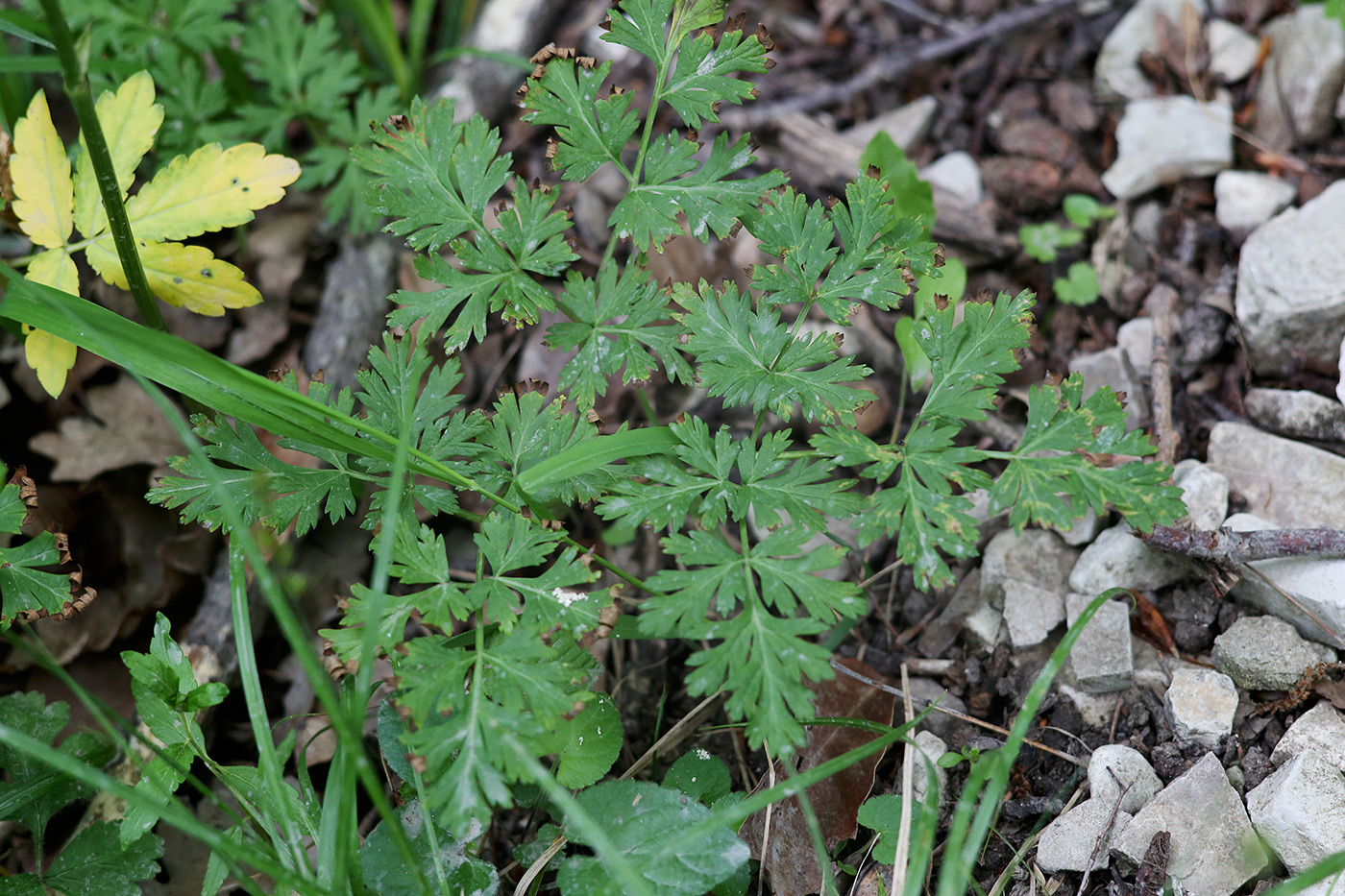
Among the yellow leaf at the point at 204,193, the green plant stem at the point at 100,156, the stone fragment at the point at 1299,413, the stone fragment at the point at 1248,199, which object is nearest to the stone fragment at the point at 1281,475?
the stone fragment at the point at 1299,413

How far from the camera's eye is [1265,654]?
6.73 ft

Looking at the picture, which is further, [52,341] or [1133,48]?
[1133,48]

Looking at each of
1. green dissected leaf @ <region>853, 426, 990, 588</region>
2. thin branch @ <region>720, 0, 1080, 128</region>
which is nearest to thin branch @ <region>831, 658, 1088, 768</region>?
green dissected leaf @ <region>853, 426, 990, 588</region>

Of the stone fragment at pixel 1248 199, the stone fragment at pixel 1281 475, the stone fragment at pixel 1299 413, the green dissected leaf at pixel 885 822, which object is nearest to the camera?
the green dissected leaf at pixel 885 822

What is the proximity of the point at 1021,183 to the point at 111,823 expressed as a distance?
10.8 ft

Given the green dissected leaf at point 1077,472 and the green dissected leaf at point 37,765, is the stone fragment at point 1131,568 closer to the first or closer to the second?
the green dissected leaf at point 1077,472

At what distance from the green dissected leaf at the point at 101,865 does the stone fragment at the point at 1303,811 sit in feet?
8.03

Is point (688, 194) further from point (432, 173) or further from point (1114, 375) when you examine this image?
point (1114, 375)

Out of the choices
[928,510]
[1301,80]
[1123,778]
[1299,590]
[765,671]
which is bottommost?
[1123,778]

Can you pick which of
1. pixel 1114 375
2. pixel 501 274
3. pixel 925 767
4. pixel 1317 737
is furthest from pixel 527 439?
pixel 1317 737

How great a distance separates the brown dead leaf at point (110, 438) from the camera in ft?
9.02

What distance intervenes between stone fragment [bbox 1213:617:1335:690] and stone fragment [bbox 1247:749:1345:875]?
0.69 feet

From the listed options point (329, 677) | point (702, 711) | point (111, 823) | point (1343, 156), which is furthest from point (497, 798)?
point (1343, 156)

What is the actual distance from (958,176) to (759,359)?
5.26ft
